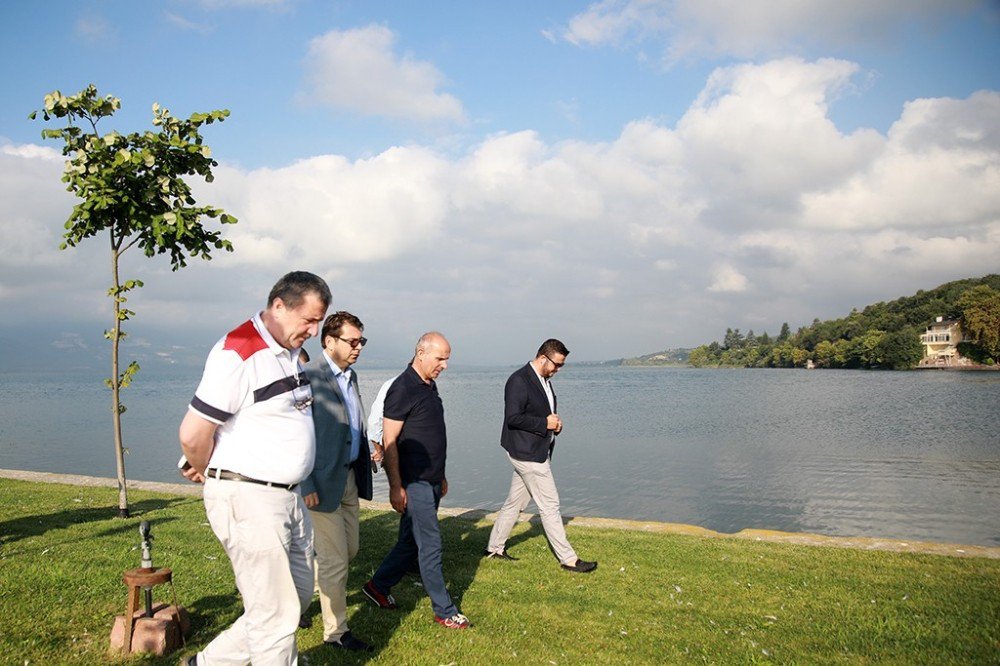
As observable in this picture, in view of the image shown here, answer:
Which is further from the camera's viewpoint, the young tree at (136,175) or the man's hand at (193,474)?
the young tree at (136,175)

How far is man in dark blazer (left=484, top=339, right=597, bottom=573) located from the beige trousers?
4.29 m

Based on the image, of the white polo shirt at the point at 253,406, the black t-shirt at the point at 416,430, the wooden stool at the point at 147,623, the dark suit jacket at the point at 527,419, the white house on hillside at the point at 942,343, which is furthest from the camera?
the white house on hillside at the point at 942,343

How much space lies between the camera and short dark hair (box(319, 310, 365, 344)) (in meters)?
5.98

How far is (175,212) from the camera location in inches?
349

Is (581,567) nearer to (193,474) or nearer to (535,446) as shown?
(535,446)

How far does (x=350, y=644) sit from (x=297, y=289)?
9.64 ft

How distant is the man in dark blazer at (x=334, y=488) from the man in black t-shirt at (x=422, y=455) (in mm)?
316

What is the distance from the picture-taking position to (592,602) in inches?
256

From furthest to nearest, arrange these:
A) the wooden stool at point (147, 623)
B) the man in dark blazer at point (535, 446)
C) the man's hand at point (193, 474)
A: the man in dark blazer at point (535, 446) → the wooden stool at point (147, 623) → the man's hand at point (193, 474)

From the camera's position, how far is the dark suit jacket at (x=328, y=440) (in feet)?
17.1

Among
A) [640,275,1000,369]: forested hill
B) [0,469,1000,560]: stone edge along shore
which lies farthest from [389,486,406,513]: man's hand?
[640,275,1000,369]: forested hill

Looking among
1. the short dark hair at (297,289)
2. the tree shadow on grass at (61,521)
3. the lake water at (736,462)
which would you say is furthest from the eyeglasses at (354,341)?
the lake water at (736,462)

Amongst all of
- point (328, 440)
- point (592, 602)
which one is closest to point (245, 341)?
point (328, 440)

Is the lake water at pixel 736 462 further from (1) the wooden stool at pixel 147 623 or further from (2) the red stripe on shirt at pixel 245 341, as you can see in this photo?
(2) the red stripe on shirt at pixel 245 341
